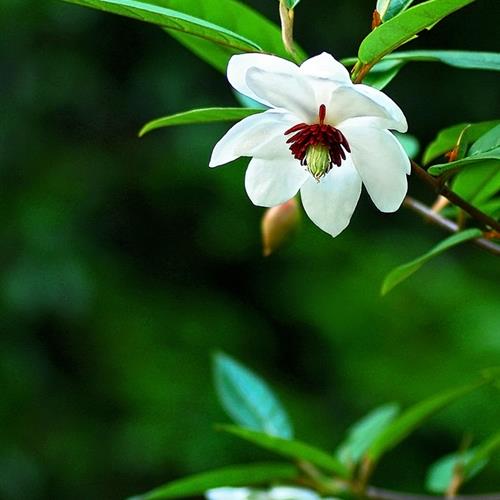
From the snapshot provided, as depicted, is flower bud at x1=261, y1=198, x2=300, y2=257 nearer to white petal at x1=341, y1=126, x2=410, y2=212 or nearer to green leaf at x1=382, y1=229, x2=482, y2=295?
green leaf at x1=382, y1=229, x2=482, y2=295

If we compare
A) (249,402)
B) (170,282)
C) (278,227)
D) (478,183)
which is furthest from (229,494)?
(170,282)

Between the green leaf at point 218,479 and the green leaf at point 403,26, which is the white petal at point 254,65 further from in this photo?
the green leaf at point 218,479

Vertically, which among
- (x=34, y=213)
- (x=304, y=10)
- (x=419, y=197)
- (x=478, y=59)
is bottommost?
(x=478, y=59)

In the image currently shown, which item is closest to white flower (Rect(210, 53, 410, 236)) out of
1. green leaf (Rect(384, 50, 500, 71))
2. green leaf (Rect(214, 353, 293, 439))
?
green leaf (Rect(384, 50, 500, 71))

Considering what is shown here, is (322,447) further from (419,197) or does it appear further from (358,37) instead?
(358,37)

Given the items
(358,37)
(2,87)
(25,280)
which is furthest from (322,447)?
(2,87)

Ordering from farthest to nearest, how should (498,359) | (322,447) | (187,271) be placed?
1. (187,271)
2. (322,447)
3. (498,359)
